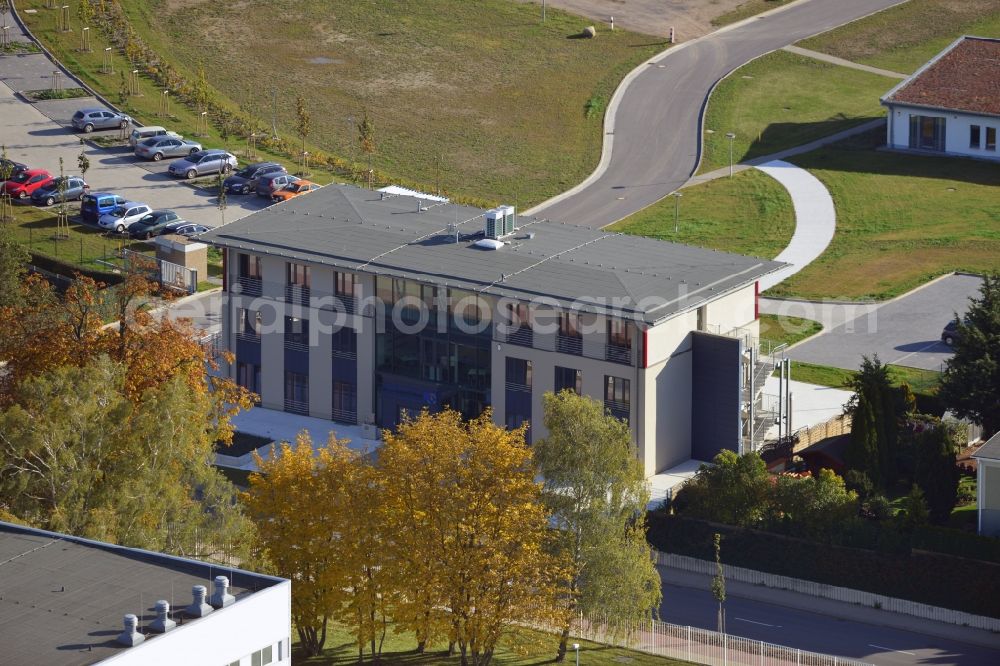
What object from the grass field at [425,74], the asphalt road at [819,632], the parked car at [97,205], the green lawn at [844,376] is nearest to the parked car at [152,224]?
the parked car at [97,205]

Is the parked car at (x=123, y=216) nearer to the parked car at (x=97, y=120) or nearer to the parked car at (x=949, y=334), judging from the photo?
the parked car at (x=97, y=120)

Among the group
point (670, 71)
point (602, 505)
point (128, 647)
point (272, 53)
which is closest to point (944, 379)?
point (602, 505)

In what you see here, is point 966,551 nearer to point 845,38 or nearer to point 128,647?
point 128,647

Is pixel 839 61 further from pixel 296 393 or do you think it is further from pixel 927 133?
pixel 296 393

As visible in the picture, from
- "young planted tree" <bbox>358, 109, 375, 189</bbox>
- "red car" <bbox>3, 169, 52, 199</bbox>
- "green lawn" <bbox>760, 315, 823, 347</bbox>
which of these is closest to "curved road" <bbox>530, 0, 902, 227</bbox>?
"young planted tree" <bbox>358, 109, 375, 189</bbox>

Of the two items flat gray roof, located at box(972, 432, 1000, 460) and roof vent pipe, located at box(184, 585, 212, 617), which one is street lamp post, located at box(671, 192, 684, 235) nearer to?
flat gray roof, located at box(972, 432, 1000, 460)
